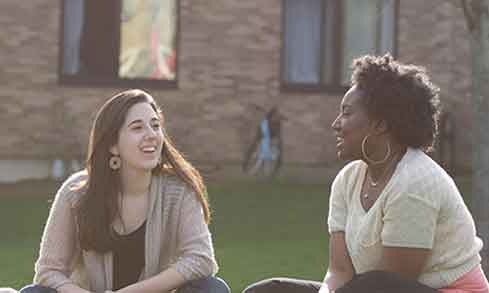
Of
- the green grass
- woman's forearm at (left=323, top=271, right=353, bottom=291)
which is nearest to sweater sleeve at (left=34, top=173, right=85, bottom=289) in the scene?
woman's forearm at (left=323, top=271, right=353, bottom=291)

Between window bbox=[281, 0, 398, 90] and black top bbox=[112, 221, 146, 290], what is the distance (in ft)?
37.2

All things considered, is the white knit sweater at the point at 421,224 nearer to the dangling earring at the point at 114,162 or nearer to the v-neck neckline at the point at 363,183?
the v-neck neckline at the point at 363,183

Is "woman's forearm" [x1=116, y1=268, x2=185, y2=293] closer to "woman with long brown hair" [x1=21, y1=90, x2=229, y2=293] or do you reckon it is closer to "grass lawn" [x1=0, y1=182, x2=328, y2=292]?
"woman with long brown hair" [x1=21, y1=90, x2=229, y2=293]

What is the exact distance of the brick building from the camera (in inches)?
597

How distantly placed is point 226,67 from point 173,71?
2.38ft

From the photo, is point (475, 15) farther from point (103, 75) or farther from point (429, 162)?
point (103, 75)

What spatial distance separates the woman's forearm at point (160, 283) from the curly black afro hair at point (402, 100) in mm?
1214

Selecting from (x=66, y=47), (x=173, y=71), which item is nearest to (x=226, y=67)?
(x=173, y=71)

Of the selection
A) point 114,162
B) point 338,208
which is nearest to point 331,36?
point 114,162

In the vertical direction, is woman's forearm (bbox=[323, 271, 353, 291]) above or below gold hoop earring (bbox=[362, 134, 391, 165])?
below

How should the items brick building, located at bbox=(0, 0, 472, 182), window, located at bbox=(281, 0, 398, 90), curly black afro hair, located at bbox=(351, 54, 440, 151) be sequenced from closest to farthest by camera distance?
curly black afro hair, located at bbox=(351, 54, 440, 151) → brick building, located at bbox=(0, 0, 472, 182) → window, located at bbox=(281, 0, 398, 90)

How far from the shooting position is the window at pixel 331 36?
16.8 metres

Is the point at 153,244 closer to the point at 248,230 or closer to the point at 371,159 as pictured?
the point at 371,159

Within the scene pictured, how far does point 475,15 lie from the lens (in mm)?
7941
